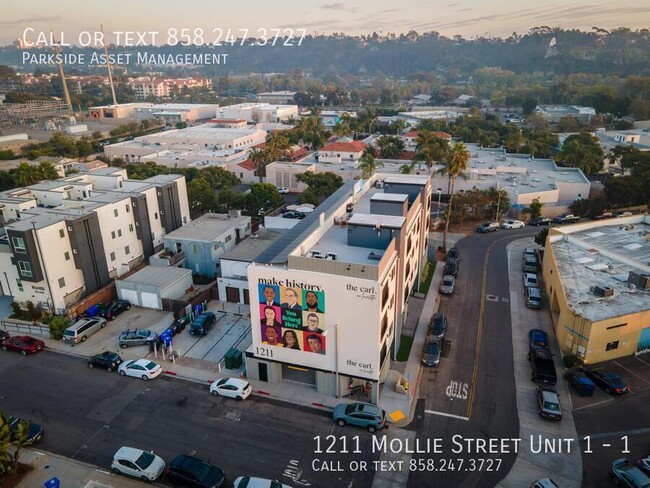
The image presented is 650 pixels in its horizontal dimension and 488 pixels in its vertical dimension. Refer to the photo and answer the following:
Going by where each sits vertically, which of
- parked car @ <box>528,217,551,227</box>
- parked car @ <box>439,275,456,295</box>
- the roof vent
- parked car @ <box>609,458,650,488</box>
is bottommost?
parked car @ <box>528,217,551,227</box>

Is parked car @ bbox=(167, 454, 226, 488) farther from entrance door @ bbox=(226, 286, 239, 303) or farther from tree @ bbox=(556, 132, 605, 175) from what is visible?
tree @ bbox=(556, 132, 605, 175)

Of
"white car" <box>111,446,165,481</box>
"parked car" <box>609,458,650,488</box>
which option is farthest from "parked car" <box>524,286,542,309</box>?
"white car" <box>111,446,165,481</box>

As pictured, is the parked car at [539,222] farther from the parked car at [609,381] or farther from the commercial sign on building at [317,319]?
the commercial sign on building at [317,319]

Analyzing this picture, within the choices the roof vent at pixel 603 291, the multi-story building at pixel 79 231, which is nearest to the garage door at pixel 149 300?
the multi-story building at pixel 79 231

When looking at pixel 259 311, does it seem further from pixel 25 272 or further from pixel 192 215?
pixel 192 215

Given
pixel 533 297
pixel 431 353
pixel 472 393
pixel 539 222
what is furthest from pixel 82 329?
pixel 539 222

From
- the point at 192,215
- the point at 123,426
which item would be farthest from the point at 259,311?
the point at 192,215

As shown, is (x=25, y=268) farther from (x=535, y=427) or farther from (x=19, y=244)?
(x=535, y=427)

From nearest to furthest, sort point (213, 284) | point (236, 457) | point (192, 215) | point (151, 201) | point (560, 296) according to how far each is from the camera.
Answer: point (236, 457), point (560, 296), point (213, 284), point (151, 201), point (192, 215)
